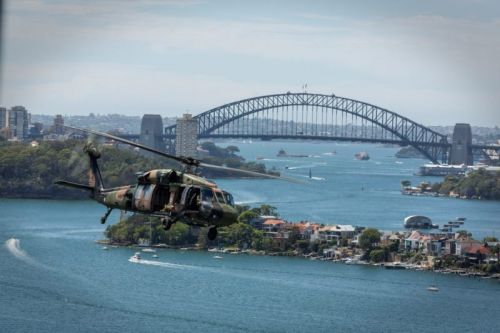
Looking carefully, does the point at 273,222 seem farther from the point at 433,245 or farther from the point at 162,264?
the point at 162,264

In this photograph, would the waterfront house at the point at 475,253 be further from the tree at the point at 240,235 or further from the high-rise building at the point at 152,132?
the high-rise building at the point at 152,132

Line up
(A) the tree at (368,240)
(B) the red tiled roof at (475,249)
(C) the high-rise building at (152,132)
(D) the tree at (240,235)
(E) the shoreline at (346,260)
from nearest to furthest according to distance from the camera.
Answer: (E) the shoreline at (346,260) < (B) the red tiled roof at (475,249) < (A) the tree at (368,240) < (D) the tree at (240,235) < (C) the high-rise building at (152,132)

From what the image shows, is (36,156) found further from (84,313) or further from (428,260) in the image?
(84,313)

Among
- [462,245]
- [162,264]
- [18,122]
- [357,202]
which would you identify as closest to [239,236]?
[162,264]

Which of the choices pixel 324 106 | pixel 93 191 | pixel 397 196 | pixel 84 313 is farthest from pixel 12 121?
pixel 93 191

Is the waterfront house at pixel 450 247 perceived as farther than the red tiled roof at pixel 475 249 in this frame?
Yes

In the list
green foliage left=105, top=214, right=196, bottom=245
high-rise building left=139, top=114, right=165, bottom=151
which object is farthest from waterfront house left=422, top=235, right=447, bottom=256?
high-rise building left=139, top=114, right=165, bottom=151

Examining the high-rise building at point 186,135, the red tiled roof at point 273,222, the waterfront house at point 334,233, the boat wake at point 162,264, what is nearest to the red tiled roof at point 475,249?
the waterfront house at point 334,233
